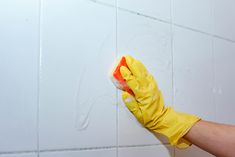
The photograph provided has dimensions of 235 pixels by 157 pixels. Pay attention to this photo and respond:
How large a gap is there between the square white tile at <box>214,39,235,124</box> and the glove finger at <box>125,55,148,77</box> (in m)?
0.48

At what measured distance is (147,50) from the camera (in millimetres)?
961

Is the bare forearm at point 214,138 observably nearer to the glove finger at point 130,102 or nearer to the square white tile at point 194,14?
the glove finger at point 130,102

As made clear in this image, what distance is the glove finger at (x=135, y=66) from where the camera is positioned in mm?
869

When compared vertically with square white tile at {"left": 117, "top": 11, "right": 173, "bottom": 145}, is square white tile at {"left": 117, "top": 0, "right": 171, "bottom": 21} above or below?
above

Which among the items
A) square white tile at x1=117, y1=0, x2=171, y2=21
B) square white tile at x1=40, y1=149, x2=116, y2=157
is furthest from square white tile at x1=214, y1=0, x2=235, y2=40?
square white tile at x1=40, y1=149, x2=116, y2=157

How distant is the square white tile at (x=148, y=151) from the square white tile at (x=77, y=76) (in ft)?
0.18

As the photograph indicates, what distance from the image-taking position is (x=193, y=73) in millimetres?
1104

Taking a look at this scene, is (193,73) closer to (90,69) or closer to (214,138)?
(214,138)

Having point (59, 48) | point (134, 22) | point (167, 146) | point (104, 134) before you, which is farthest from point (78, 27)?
point (167, 146)

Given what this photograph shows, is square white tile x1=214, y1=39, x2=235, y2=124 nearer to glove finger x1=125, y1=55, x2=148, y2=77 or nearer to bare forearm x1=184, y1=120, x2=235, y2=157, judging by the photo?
bare forearm x1=184, y1=120, x2=235, y2=157

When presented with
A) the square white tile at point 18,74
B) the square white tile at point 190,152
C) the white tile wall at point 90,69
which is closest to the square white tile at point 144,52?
the white tile wall at point 90,69

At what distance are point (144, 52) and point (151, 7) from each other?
0.17 meters

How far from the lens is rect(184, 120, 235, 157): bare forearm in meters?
0.90

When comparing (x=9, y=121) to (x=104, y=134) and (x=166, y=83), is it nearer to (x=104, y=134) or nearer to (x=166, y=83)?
(x=104, y=134)
